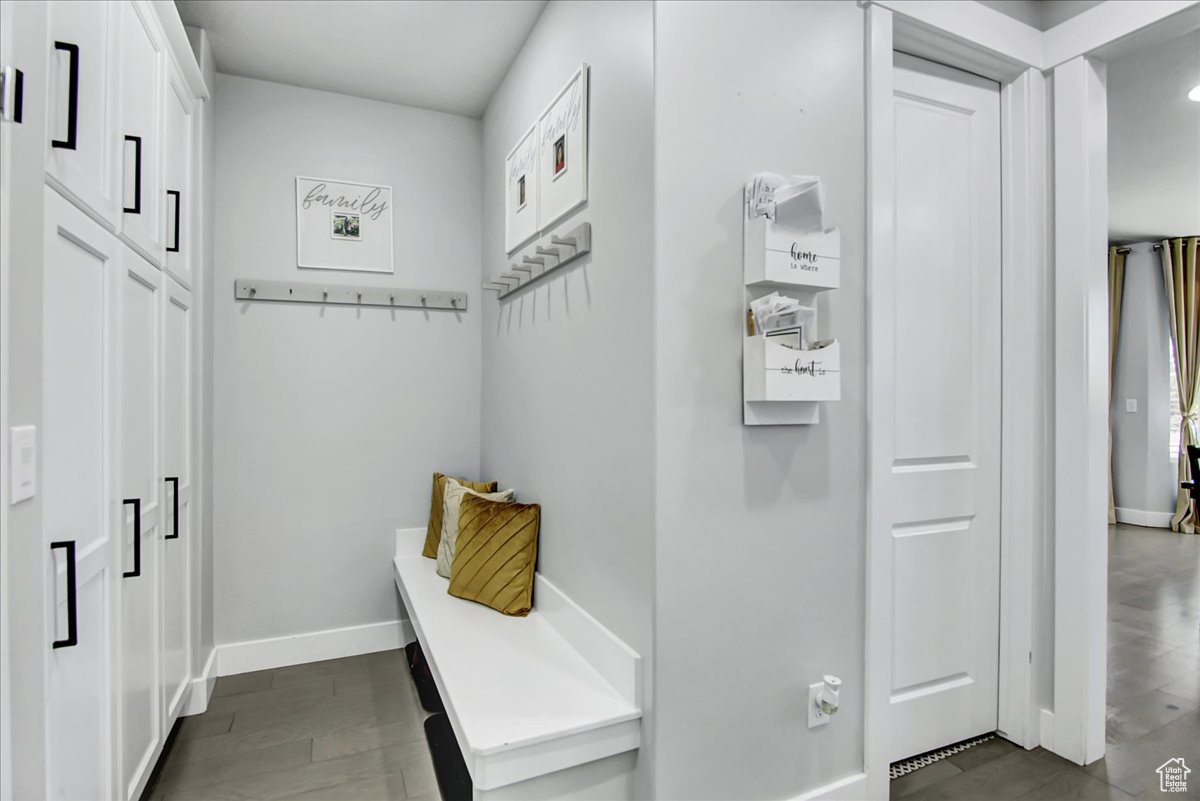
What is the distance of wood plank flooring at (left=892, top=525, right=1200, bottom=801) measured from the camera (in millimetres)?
1823

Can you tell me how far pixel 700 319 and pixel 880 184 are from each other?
2.45 feet

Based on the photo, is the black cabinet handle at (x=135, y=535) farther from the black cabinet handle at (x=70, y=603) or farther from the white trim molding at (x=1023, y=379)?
the white trim molding at (x=1023, y=379)

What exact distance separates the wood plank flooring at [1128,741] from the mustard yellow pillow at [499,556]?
1.36m

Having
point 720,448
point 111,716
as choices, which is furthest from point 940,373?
point 111,716

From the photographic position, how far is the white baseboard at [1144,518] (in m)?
5.89

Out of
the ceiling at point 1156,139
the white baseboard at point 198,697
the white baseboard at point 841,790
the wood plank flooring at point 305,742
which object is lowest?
the wood plank flooring at point 305,742

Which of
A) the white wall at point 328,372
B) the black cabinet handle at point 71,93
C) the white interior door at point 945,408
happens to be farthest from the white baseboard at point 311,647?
the black cabinet handle at point 71,93

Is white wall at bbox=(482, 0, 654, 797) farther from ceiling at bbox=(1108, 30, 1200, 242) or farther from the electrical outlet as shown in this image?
ceiling at bbox=(1108, 30, 1200, 242)

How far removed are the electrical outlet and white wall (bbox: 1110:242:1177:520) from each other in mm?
6425

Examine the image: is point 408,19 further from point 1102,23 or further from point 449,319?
point 1102,23

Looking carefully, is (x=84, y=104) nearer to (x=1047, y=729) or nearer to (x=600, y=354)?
(x=600, y=354)

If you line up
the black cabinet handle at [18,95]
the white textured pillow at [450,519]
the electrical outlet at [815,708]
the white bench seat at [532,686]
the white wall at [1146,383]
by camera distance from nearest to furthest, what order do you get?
the black cabinet handle at [18,95], the white bench seat at [532,686], the electrical outlet at [815,708], the white textured pillow at [450,519], the white wall at [1146,383]

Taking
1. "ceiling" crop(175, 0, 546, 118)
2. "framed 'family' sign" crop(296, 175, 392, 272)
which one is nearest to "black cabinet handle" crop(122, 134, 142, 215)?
"ceiling" crop(175, 0, 546, 118)

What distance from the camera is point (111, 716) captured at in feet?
4.82
